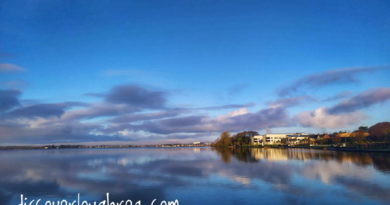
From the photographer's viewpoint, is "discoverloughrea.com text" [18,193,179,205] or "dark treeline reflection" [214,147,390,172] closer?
"discoverloughrea.com text" [18,193,179,205]

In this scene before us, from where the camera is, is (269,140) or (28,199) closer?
(28,199)

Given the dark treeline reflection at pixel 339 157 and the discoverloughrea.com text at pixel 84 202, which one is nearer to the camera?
the discoverloughrea.com text at pixel 84 202

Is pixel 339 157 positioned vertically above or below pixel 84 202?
below

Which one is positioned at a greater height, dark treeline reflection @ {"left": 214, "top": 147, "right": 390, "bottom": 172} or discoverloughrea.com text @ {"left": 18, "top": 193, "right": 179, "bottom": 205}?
discoverloughrea.com text @ {"left": 18, "top": 193, "right": 179, "bottom": 205}

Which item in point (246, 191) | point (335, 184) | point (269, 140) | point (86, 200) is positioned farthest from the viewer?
point (269, 140)

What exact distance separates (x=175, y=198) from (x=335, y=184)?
13.7 metres

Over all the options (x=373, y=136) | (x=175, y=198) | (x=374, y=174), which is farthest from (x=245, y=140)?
(x=175, y=198)

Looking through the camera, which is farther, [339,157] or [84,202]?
[339,157]

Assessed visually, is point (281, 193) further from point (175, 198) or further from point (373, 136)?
point (373, 136)

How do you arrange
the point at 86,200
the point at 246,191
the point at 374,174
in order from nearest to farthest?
the point at 86,200 < the point at 246,191 < the point at 374,174

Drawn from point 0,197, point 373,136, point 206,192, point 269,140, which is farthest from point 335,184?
point 269,140

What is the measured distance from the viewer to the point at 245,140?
15725 centimetres

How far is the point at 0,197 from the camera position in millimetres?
22078

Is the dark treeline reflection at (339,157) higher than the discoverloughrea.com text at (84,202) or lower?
lower
